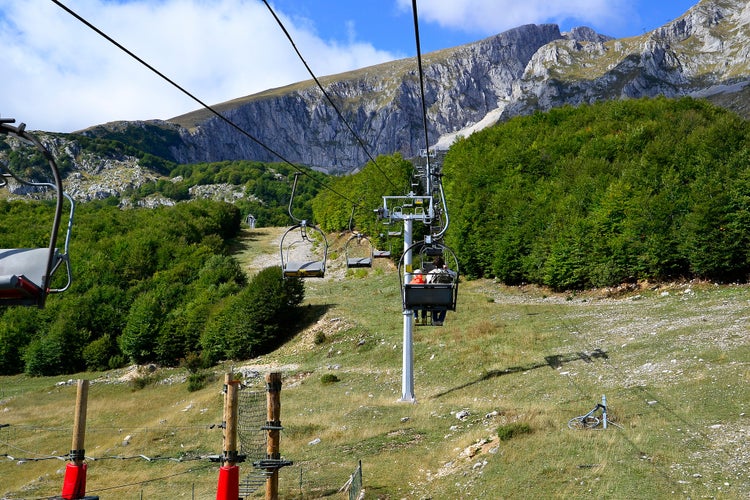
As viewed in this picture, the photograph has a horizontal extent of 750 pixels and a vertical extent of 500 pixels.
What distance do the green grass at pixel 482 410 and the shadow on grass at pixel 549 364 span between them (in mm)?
117

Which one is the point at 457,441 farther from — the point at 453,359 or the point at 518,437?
the point at 453,359

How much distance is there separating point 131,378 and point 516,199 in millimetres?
43018

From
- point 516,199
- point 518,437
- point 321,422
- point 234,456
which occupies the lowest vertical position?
point 321,422

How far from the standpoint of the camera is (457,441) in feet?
61.4

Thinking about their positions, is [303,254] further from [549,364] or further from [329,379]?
[549,364]

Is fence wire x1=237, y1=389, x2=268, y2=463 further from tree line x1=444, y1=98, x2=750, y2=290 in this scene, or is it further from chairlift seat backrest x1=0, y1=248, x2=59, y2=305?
tree line x1=444, y1=98, x2=750, y2=290

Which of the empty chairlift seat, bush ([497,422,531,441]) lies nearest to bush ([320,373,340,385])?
the empty chairlift seat

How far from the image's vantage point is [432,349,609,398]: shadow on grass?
1066 inches

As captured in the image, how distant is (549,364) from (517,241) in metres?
30.8

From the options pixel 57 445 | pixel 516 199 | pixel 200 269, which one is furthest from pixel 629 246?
pixel 200 269

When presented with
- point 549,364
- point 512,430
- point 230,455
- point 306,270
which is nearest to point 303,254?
point 549,364

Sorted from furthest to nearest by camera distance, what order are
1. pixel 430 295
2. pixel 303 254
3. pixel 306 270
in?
pixel 303 254
pixel 306 270
pixel 430 295

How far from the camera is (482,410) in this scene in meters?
22.1

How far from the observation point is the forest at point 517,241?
45438 mm
